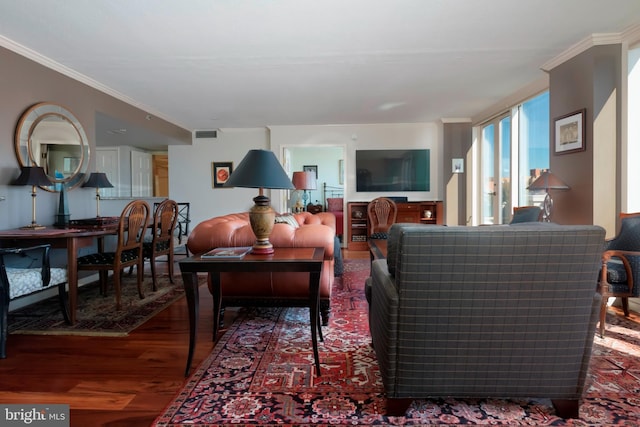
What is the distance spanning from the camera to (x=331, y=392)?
1616mm

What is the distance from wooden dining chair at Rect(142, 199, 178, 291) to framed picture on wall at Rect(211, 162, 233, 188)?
9.68 feet

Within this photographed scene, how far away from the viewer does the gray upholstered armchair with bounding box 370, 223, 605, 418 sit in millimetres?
1239

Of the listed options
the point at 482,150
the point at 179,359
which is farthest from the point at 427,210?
the point at 179,359

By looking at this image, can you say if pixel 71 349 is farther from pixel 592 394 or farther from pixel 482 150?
pixel 482 150

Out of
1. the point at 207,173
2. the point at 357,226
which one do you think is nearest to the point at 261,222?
the point at 357,226

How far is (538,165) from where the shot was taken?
4152 millimetres

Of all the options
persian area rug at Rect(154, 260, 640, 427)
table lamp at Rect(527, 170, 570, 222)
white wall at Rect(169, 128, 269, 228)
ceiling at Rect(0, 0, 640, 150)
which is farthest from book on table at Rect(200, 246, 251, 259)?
white wall at Rect(169, 128, 269, 228)

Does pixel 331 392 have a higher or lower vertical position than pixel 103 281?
lower

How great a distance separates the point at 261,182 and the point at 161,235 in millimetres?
2373

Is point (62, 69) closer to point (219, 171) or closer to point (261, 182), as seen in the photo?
point (261, 182)

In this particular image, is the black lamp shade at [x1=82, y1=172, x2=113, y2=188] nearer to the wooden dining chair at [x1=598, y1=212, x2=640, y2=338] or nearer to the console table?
the console table

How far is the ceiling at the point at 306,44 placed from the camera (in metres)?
2.45

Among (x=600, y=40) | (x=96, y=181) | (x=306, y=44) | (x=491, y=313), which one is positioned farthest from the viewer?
(x=96, y=181)

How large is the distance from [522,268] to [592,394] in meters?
0.95
